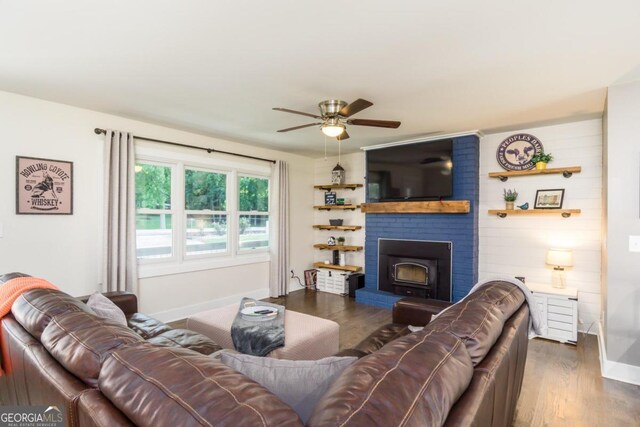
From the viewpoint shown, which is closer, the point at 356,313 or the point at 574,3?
the point at 574,3

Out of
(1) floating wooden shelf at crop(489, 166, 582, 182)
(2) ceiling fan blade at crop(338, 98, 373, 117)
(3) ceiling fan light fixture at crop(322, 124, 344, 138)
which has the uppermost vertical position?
(2) ceiling fan blade at crop(338, 98, 373, 117)

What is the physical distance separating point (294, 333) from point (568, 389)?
6.97ft

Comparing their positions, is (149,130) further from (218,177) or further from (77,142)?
(218,177)

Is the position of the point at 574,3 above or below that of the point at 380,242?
above

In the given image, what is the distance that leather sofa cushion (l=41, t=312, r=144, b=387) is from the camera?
1.07 metres

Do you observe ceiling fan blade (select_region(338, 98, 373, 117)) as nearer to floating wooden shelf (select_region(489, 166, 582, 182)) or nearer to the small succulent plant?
floating wooden shelf (select_region(489, 166, 582, 182))

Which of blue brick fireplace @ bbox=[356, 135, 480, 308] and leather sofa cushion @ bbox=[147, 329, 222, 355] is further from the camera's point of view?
blue brick fireplace @ bbox=[356, 135, 480, 308]

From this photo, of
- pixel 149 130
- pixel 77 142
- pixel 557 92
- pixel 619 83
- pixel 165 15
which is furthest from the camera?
pixel 149 130

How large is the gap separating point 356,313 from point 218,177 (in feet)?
8.80

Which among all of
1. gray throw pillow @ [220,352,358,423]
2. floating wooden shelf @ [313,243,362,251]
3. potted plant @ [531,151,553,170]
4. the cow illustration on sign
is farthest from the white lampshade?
the cow illustration on sign

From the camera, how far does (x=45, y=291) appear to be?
169 cm

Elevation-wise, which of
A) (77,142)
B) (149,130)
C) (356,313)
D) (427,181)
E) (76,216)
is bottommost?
(356,313)

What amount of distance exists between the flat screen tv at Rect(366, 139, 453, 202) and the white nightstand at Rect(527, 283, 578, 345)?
1.55 m

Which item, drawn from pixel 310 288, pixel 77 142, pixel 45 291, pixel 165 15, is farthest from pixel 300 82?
pixel 310 288
